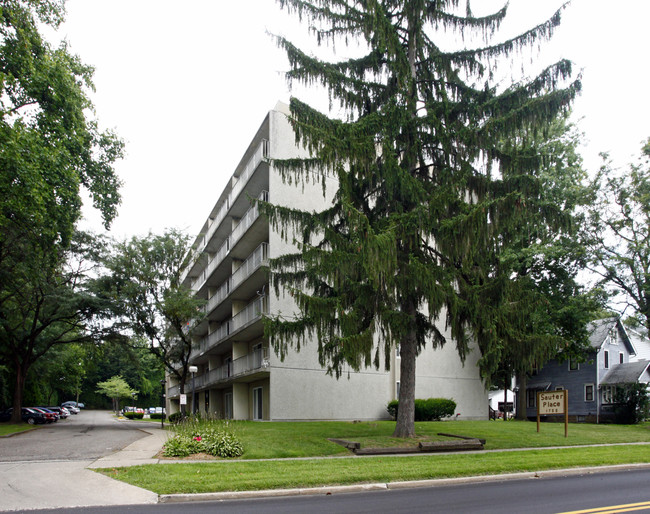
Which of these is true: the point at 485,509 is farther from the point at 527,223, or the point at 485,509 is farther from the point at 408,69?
the point at 408,69

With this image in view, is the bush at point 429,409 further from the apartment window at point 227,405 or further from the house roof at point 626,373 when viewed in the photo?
the house roof at point 626,373

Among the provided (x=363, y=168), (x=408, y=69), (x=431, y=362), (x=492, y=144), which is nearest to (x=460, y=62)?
(x=408, y=69)

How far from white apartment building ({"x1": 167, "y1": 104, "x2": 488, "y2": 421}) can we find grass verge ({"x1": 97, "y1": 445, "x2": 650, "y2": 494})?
965 cm

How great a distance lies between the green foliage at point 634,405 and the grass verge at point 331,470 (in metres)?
23.9

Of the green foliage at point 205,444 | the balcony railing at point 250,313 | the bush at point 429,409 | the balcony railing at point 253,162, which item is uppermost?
the balcony railing at point 253,162

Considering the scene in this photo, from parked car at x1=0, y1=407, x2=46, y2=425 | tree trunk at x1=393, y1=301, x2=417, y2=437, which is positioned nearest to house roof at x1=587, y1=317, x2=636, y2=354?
tree trunk at x1=393, y1=301, x2=417, y2=437

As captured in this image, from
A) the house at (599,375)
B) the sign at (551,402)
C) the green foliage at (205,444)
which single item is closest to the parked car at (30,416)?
the green foliage at (205,444)

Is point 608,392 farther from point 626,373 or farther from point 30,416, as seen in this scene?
point 30,416

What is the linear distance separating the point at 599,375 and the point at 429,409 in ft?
69.4

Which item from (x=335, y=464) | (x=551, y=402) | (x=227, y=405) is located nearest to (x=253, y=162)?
(x=227, y=405)

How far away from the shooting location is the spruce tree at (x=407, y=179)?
14.4 meters

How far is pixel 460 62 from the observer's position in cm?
1716

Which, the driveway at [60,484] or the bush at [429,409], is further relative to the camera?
the bush at [429,409]

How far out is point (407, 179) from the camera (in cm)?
1530
